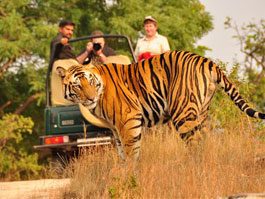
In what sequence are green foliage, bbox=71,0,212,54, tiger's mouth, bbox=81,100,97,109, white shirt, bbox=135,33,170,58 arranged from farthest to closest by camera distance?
green foliage, bbox=71,0,212,54 < white shirt, bbox=135,33,170,58 < tiger's mouth, bbox=81,100,97,109

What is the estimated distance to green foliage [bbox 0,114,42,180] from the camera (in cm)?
2388

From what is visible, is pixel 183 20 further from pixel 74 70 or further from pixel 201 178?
pixel 201 178

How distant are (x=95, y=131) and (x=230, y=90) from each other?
3085 millimetres

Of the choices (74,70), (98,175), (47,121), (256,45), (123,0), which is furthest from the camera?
(256,45)

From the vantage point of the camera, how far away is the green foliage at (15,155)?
2388 centimetres

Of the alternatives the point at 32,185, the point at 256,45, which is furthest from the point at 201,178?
the point at 256,45

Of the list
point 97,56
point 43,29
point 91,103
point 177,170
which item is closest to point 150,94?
point 91,103

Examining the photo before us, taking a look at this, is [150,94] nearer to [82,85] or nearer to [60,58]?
[82,85]

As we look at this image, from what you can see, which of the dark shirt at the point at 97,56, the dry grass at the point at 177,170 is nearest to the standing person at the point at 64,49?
the dark shirt at the point at 97,56

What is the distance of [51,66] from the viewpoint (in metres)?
14.1

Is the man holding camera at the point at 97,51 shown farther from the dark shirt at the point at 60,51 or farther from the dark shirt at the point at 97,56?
the dark shirt at the point at 60,51

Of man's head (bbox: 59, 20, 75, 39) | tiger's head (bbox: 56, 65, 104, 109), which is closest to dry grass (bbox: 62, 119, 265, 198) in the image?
tiger's head (bbox: 56, 65, 104, 109)

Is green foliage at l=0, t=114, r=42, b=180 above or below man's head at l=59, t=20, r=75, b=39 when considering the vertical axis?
below

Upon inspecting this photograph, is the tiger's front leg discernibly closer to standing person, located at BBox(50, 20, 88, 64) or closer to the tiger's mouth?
the tiger's mouth
